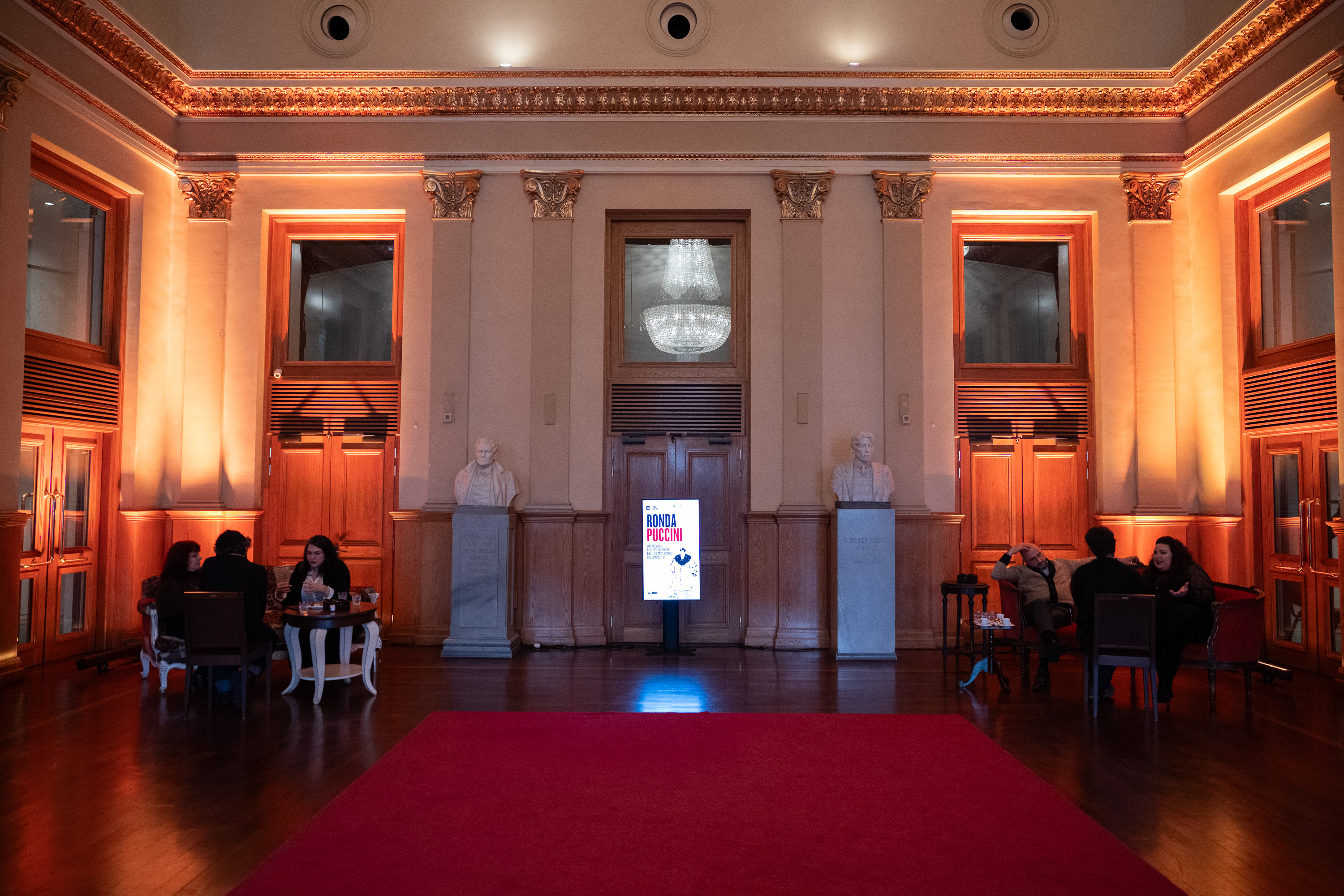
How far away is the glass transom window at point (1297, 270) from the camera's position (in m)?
7.63

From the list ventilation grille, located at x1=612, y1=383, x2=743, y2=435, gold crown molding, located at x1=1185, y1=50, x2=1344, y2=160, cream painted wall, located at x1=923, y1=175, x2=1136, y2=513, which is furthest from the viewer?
ventilation grille, located at x1=612, y1=383, x2=743, y2=435

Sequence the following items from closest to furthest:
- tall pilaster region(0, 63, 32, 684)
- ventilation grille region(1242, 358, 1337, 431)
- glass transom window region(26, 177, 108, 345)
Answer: tall pilaster region(0, 63, 32, 684), ventilation grille region(1242, 358, 1337, 431), glass transom window region(26, 177, 108, 345)

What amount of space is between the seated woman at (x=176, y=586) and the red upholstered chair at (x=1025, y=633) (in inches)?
245

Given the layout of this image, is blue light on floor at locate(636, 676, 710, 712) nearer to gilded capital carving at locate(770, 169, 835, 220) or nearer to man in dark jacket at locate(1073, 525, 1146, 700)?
man in dark jacket at locate(1073, 525, 1146, 700)

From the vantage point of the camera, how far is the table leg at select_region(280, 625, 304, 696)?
21.5 feet

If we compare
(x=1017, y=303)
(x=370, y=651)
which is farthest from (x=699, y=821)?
(x=1017, y=303)

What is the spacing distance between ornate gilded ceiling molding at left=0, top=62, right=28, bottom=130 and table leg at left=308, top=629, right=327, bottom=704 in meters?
4.68

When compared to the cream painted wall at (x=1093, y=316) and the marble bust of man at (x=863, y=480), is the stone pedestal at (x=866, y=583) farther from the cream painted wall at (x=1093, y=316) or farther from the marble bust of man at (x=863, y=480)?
the cream painted wall at (x=1093, y=316)

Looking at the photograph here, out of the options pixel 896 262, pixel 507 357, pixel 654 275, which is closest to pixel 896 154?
pixel 896 262

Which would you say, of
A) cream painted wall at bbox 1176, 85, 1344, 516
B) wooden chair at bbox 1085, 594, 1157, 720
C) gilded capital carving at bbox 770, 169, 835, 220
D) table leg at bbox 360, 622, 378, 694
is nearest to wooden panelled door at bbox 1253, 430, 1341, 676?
cream painted wall at bbox 1176, 85, 1344, 516

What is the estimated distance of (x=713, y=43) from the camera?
9164 mm

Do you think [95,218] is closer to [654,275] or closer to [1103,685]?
[654,275]

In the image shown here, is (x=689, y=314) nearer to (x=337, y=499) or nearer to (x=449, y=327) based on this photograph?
(x=449, y=327)

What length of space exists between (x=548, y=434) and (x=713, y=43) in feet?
14.2
